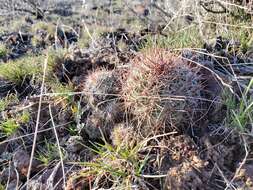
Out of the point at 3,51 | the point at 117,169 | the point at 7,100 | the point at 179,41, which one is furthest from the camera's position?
the point at 3,51

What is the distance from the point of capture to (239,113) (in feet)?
7.97

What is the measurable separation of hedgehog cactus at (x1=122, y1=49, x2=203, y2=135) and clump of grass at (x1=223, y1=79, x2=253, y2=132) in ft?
0.62

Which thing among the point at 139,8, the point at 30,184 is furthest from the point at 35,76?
the point at 139,8

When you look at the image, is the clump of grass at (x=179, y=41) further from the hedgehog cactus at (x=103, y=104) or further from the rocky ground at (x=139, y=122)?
the hedgehog cactus at (x=103, y=104)

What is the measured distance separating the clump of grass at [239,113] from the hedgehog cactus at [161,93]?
0.62ft

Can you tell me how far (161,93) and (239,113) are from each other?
488 mm

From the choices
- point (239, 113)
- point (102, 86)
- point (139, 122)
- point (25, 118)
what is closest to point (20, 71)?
point (25, 118)

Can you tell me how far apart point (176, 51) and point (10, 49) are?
3.24 metres

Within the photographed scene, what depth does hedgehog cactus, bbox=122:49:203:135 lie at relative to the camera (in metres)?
2.43

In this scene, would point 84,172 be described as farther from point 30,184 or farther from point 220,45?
point 220,45

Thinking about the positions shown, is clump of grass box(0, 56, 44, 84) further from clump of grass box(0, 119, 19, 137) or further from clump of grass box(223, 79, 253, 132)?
clump of grass box(223, 79, 253, 132)

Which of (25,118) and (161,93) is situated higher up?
(161,93)

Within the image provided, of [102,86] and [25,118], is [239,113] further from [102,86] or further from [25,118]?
[25,118]

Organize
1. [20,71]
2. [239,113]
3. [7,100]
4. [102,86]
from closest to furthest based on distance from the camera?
1. [239,113]
2. [102,86]
3. [7,100]
4. [20,71]
